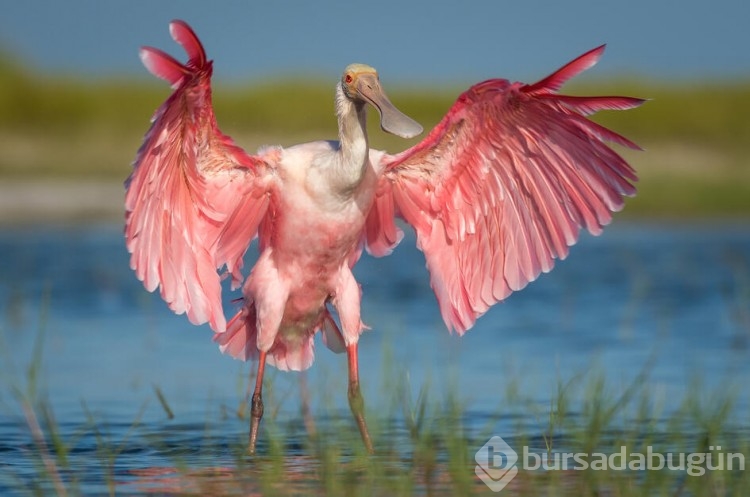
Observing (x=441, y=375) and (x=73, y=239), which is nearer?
(x=441, y=375)

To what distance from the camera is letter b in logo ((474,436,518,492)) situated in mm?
6289

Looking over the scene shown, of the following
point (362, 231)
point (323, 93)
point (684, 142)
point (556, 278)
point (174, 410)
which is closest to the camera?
point (362, 231)

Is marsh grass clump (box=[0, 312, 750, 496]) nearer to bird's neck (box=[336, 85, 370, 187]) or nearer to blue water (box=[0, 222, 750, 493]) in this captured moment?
blue water (box=[0, 222, 750, 493])

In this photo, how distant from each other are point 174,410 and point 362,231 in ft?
5.47

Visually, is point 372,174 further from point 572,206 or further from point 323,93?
point 323,93

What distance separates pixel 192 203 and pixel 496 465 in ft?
6.38

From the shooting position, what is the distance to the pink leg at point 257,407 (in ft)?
24.0

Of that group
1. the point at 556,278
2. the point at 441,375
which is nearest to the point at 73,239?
the point at 556,278

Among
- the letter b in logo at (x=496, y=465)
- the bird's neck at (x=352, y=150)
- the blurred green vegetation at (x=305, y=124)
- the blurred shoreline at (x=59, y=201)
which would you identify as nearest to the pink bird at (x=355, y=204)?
the bird's neck at (x=352, y=150)

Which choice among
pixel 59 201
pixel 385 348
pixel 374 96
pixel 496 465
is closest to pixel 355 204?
pixel 374 96

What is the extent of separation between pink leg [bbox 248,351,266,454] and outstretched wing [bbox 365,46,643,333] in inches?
34.1

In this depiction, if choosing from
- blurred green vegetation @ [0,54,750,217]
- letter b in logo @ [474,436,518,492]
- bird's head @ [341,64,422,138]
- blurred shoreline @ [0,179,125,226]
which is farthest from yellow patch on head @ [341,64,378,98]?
blurred green vegetation @ [0,54,750,217]

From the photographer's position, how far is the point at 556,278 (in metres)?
15.1

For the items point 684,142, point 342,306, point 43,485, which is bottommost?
point 43,485
